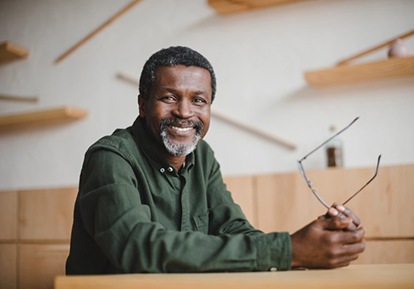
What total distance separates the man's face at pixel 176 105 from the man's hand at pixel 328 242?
56 centimetres

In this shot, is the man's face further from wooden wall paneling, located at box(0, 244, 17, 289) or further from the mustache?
wooden wall paneling, located at box(0, 244, 17, 289)

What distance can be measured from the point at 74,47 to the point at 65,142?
27.2 inches

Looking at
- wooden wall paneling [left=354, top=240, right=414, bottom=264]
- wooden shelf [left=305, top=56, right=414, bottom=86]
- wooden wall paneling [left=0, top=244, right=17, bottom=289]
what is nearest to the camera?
wooden wall paneling [left=354, top=240, right=414, bottom=264]

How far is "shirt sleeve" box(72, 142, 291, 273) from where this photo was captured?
97 cm

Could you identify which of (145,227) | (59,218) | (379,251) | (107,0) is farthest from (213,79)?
(107,0)

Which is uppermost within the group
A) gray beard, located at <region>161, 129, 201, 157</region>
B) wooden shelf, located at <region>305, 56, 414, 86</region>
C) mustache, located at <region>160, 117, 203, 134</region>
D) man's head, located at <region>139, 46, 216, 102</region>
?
wooden shelf, located at <region>305, 56, 414, 86</region>

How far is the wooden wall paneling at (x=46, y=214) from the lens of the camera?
2.82 metres

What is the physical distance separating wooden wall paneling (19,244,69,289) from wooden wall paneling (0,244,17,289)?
0.16 ft

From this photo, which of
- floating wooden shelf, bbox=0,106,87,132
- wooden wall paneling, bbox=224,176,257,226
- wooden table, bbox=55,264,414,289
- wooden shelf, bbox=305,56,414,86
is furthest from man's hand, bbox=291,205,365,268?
floating wooden shelf, bbox=0,106,87,132

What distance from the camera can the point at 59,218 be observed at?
9.32ft

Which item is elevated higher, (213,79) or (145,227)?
(213,79)

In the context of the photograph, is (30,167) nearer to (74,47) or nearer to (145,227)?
(74,47)

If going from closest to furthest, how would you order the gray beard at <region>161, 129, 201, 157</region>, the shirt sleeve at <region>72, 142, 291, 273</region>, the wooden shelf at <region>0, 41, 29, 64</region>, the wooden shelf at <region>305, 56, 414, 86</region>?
the shirt sleeve at <region>72, 142, 291, 273</region> < the gray beard at <region>161, 129, 201, 157</region> < the wooden shelf at <region>305, 56, 414, 86</region> < the wooden shelf at <region>0, 41, 29, 64</region>

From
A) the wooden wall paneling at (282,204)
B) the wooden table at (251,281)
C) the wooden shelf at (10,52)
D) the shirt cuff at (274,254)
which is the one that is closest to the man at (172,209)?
the shirt cuff at (274,254)
